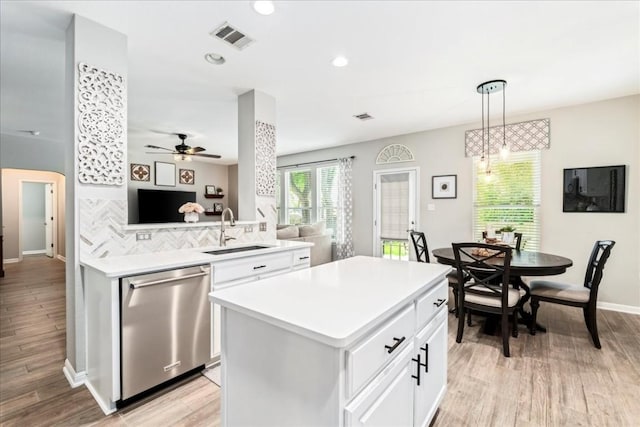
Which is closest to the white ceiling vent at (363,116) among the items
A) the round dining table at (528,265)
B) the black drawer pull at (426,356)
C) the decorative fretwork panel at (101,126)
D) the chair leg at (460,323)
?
the round dining table at (528,265)

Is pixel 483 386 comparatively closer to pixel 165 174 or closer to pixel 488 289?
pixel 488 289

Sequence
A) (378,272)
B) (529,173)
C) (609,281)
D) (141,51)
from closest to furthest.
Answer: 1. (378,272)
2. (141,51)
3. (609,281)
4. (529,173)

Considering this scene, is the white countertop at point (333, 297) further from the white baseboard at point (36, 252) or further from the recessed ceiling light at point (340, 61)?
the white baseboard at point (36, 252)

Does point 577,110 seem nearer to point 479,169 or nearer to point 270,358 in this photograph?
point 479,169

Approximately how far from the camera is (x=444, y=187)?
16.0 feet

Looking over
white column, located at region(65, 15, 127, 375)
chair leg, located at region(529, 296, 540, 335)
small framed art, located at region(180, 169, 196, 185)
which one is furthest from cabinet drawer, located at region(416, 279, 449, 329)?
small framed art, located at region(180, 169, 196, 185)

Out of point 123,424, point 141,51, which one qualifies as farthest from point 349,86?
point 123,424

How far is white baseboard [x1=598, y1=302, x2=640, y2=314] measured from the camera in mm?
3525

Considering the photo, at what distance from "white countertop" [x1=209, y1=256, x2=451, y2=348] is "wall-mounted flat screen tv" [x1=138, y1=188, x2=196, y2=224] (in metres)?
6.50

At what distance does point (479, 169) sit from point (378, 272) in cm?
372

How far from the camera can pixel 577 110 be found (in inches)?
151

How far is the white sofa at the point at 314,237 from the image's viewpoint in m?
5.49

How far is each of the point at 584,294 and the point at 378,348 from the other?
2741 millimetres

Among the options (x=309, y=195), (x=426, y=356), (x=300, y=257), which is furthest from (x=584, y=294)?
(x=309, y=195)
